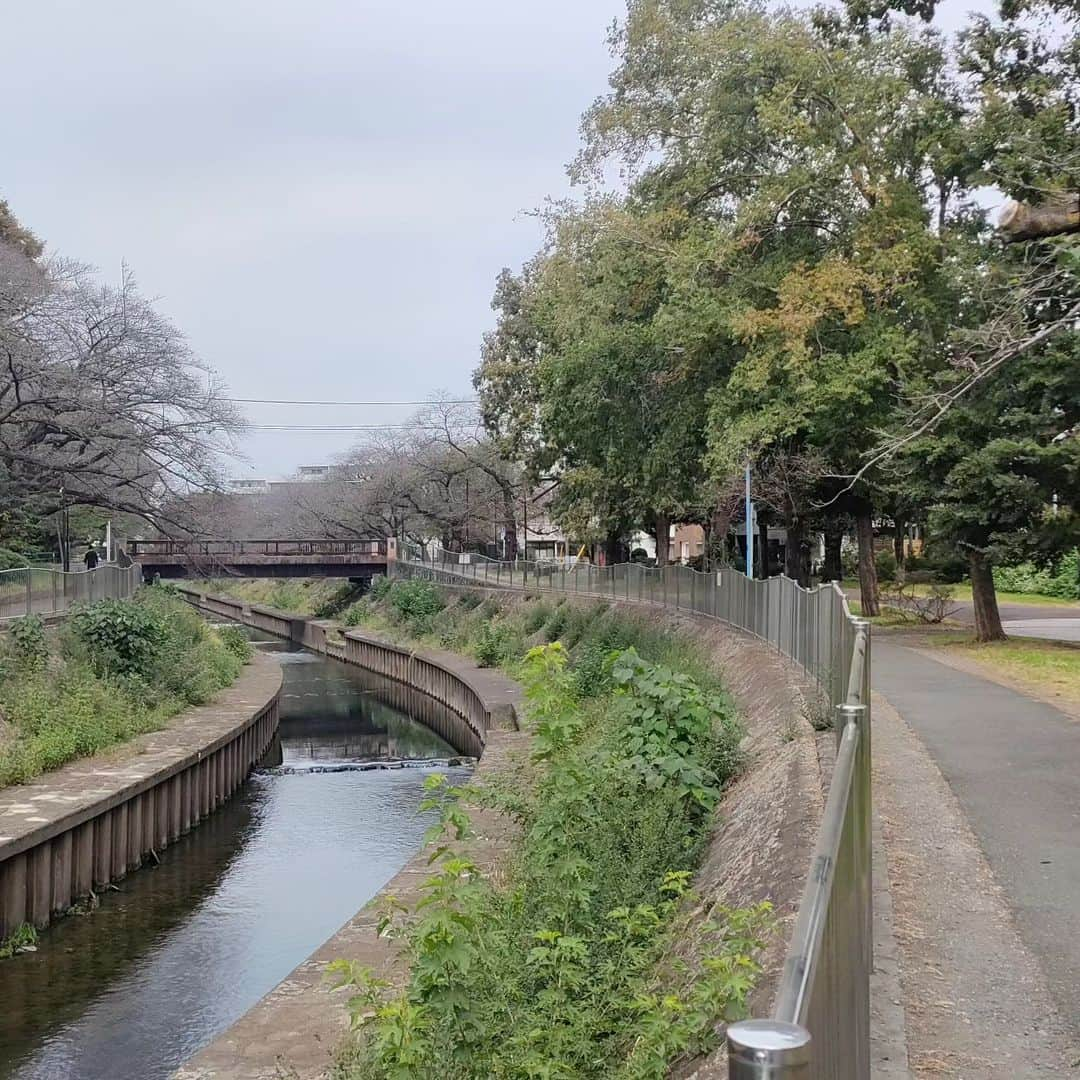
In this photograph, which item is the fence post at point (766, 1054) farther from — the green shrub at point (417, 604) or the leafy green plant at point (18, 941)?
the green shrub at point (417, 604)

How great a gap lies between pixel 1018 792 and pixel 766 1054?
9.87m

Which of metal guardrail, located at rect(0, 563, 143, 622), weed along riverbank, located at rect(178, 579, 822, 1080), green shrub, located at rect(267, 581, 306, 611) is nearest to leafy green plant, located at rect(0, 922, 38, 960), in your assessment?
weed along riverbank, located at rect(178, 579, 822, 1080)

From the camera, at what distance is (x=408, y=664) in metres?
46.6

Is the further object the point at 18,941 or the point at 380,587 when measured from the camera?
the point at 380,587

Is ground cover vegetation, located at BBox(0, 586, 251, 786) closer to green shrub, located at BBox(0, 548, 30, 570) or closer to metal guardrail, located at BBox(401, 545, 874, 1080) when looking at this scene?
green shrub, located at BBox(0, 548, 30, 570)

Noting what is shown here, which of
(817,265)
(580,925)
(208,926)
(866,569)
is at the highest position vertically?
(817,265)

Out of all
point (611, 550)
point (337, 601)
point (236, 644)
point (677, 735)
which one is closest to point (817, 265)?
point (677, 735)

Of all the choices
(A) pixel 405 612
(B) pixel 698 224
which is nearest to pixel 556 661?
(B) pixel 698 224

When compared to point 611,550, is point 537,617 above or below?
below

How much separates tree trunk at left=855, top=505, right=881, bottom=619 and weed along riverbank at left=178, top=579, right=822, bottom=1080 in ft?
64.0

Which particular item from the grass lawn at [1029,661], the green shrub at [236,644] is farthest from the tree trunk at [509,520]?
the grass lawn at [1029,661]

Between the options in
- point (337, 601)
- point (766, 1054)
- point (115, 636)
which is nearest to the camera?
point (766, 1054)

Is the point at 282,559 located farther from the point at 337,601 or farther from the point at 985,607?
the point at 985,607

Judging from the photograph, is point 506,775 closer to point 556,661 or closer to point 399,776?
point 556,661
